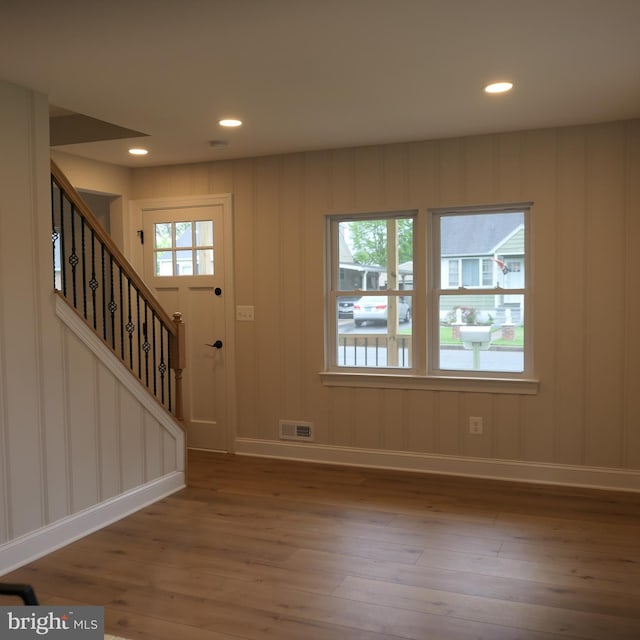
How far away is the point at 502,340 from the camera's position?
4.51 meters

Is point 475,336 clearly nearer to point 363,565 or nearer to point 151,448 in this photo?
point 363,565

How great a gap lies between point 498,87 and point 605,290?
1.61m

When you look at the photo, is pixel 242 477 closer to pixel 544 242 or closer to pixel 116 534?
pixel 116 534

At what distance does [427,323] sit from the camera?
4652 mm

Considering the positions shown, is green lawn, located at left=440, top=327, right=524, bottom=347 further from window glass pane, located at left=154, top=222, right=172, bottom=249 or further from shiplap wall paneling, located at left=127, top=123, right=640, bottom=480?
window glass pane, located at left=154, top=222, right=172, bottom=249

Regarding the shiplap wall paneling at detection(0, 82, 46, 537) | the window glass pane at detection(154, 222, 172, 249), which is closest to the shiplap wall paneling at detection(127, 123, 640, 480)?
the window glass pane at detection(154, 222, 172, 249)

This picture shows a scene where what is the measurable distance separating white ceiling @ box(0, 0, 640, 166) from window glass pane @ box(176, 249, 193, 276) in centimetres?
123

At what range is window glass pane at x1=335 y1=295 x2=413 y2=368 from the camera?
4.79 meters

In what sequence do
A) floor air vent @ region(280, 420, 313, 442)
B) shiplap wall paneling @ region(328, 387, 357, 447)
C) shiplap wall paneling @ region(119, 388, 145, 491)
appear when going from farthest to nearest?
floor air vent @ region(280, 420, 313, 442), shiplap wall paneling @ region(328, 387, 357, 447), shiplap wall paneling @ region(119, 388, 145, 491)

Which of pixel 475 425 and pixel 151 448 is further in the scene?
pixel 475 425

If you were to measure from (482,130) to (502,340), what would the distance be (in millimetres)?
1462

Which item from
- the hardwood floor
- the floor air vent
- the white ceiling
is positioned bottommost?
the hardwood floor

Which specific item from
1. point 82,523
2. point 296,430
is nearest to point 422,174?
point 296,430

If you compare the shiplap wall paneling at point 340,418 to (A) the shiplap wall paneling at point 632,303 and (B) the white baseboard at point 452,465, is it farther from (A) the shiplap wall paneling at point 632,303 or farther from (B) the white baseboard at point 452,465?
(A) the shiplap wall paneling at point 632,303
